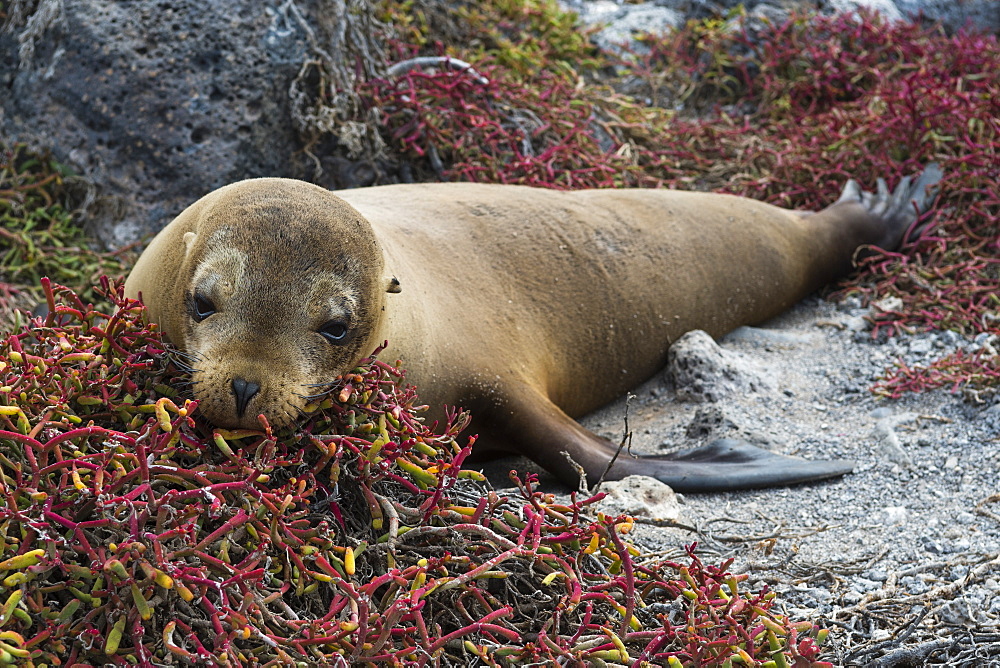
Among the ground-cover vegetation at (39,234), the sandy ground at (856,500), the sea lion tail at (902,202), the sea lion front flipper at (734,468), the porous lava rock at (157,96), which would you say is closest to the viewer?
the sandy ground at (856,500)

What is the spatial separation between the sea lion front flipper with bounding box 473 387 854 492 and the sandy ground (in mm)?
55

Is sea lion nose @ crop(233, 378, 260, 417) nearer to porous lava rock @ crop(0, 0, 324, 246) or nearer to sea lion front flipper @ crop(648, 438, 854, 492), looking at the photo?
sea lion front flipper @ crop(648, 438, 854, 492)

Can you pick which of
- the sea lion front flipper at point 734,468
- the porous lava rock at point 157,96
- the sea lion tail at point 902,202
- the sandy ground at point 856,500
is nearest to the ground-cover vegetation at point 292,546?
the sandy ground at point 856,500

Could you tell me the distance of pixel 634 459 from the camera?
11.8ft

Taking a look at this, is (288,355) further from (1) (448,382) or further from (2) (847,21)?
(2) (847,21)

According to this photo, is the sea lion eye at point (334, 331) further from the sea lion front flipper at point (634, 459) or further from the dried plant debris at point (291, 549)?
the sea lion front flipper at point (634, 459)

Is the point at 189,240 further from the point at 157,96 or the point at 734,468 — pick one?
the point at 157,96

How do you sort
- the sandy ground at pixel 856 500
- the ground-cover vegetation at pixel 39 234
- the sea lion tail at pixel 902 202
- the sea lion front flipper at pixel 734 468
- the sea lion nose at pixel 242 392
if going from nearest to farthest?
1. the sea lion nose at pixel 242 392
2. the sandy ground at pixel 856 500
3. the sea lion front flipper at pixel 734 468
4. the ground-cover vegetation at pixel 39 234
5. the sea lion tail at pixel 902 202

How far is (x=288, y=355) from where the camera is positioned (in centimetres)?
253

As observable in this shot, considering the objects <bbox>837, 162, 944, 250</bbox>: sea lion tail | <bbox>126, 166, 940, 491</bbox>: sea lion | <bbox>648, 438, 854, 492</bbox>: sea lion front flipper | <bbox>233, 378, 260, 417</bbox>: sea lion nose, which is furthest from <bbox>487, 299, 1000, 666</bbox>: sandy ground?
<bbox>233, 378, 260, 417</bbox>: sea lion nose

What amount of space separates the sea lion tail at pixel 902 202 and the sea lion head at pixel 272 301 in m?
3.79

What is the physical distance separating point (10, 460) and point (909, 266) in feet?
15.1

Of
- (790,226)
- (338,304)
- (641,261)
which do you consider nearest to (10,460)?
(338,304)

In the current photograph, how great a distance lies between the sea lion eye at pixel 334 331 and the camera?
261cm
